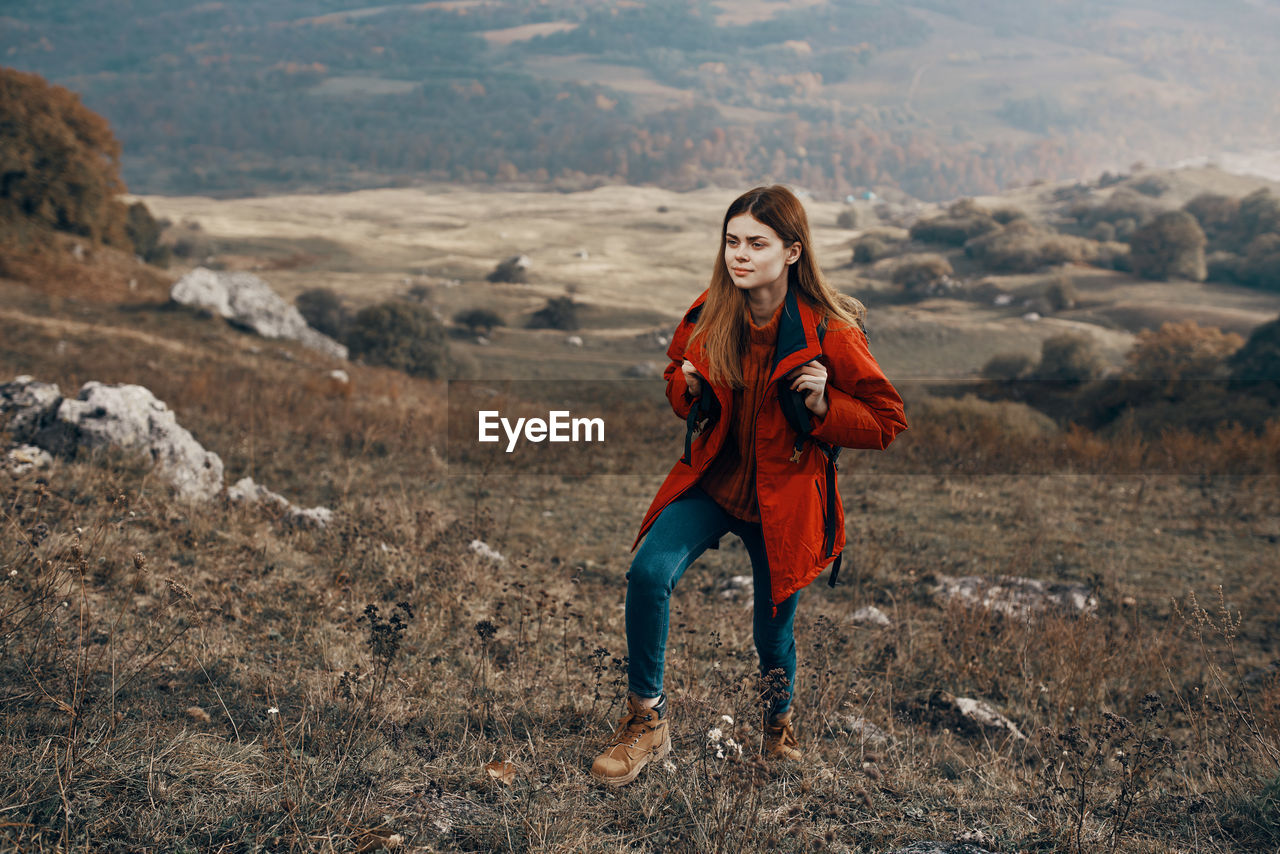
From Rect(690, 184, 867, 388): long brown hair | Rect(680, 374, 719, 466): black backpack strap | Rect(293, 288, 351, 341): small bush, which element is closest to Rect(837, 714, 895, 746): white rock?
Rect(680, 374, 719, 466): black backpack strap

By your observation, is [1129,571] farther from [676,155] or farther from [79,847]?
[676,155]

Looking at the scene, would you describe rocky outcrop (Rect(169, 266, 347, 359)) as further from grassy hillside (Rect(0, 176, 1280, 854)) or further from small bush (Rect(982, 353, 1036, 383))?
small bush (Rect(982, 353, 1036, 383))

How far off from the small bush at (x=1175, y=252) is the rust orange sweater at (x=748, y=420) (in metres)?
48.6

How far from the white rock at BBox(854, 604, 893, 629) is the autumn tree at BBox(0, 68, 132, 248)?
25666 millimetres

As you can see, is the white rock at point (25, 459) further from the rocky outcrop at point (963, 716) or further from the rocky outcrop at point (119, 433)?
the rocky outcrop at point (963, 716)

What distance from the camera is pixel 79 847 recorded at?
205 centimetres

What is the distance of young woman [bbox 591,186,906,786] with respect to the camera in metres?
2.54

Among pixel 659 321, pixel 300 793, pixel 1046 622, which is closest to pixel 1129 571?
pixel 1046 622

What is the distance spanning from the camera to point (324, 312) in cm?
2830

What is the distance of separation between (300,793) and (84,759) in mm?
628

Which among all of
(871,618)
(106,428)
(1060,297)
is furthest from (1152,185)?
(106,428)

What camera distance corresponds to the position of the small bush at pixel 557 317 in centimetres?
3164

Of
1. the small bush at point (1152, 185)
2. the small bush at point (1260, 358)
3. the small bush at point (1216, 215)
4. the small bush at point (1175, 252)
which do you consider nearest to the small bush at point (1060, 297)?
the small bush at point (1175, 252)

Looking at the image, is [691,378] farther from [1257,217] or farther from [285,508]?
[1257,217]
